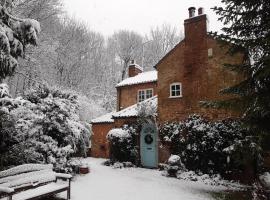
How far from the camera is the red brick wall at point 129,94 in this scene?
884 inches

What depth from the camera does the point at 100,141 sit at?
75.2ft

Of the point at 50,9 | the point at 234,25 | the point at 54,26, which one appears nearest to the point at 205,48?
the point at 234,25

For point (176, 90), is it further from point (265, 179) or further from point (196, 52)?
point (265, 179)

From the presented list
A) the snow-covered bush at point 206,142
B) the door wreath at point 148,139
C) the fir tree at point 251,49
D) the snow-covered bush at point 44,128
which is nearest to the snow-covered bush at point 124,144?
the door wreath at point 148,139

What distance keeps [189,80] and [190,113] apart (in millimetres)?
1941

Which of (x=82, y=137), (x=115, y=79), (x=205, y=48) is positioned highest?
(x=115, y=79)

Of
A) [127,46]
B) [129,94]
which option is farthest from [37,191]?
[127,46]

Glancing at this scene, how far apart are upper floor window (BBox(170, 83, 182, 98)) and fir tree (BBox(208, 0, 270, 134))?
24.2 feet

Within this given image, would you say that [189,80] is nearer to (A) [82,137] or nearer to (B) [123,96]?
(A) [82,137]

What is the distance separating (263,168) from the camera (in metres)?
12.6

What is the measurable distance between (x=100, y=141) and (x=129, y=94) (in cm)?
489

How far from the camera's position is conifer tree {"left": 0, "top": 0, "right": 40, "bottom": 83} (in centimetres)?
829

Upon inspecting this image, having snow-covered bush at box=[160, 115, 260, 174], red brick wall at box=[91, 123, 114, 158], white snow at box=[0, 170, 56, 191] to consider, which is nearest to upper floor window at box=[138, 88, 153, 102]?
red brick wall at box=[91, 123, 114, 158]

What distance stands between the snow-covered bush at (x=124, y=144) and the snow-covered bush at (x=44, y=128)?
10.8ft
